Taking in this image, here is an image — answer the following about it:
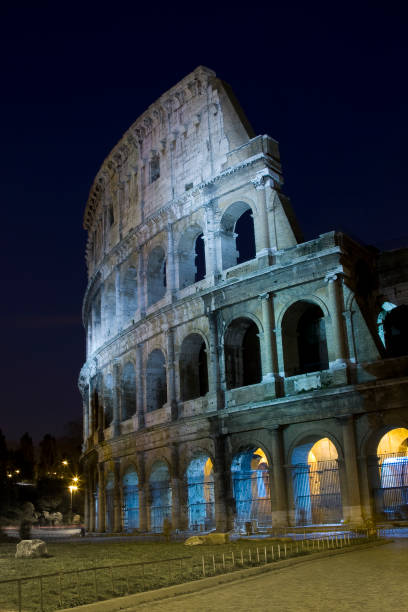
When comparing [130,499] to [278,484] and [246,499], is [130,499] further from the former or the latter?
[278,484]

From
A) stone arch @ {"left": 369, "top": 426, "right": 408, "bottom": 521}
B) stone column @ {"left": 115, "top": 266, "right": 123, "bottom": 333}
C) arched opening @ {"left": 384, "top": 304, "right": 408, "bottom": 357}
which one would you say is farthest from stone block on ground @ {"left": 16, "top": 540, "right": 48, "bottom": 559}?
stone column @ {"left": 115, "top": 266, "right": 123, "bottom": 333}

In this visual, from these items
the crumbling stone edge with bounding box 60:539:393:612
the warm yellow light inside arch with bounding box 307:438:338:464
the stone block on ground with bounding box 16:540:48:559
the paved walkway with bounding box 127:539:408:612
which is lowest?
the paved walkway with bounding box 127:539:408:612

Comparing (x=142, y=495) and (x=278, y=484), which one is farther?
(x=142, y=495)

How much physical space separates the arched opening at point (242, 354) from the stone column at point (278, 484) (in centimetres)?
307

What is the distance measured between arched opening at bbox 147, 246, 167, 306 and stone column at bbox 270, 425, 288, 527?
32.0 feet

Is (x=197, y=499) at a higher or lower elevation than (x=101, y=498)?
lower

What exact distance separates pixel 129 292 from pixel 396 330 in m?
13.0

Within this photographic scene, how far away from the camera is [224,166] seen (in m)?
25.1

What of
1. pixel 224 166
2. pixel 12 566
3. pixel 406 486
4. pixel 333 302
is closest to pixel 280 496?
pixel 406 486

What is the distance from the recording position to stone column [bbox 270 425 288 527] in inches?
793

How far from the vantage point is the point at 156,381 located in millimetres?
27422

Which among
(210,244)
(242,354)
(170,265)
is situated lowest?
(242,354)

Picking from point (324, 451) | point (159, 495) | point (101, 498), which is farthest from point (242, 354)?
point (101, 498)

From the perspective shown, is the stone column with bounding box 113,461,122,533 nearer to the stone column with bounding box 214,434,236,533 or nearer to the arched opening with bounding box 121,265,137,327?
the arched opening with bounding box 121,265,137,327
